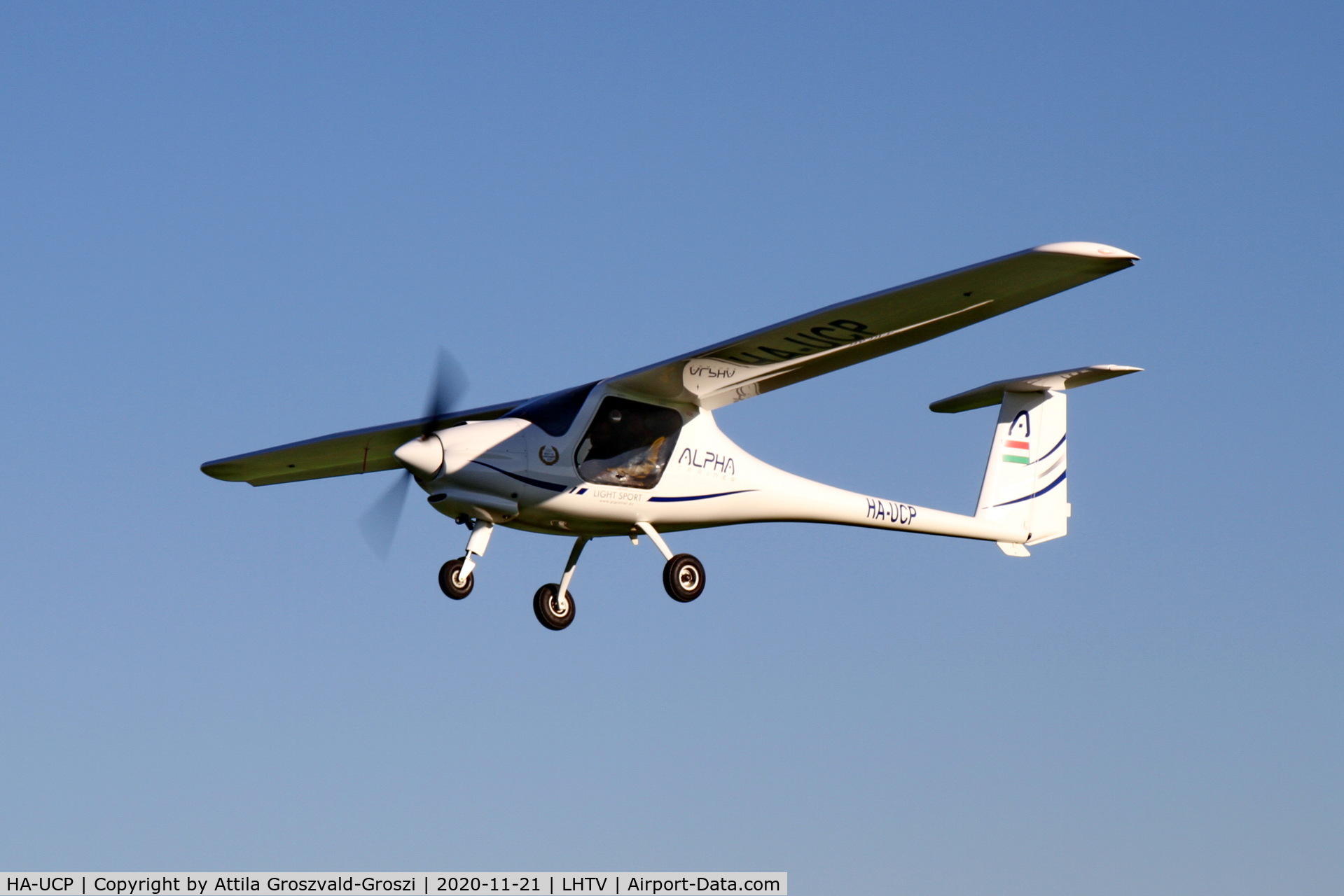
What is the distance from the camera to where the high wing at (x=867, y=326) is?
38.9ft

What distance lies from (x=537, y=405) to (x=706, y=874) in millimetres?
4451

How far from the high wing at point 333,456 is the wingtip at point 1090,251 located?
613 centimetres

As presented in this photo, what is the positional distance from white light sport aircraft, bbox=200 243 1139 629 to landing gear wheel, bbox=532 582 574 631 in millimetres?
15

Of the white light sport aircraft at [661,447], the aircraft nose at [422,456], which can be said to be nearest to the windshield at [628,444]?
the white light sport aircraft at [661,447]

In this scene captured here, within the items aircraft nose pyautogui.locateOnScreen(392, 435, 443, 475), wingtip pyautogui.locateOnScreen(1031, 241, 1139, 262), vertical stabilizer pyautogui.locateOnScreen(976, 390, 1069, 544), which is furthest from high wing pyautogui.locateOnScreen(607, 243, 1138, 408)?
vertical stabilizer pyautogui.locateOnScreen(976, 390, 1069, 544)

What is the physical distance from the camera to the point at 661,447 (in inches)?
572

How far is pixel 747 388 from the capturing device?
583 inches

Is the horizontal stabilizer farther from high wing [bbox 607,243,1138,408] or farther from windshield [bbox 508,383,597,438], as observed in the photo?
windshield [bbox 508,383,597,438]

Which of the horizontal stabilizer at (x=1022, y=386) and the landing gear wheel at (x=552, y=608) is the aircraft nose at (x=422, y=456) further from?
the horizontal stabilizer at (x=1022, y=386)

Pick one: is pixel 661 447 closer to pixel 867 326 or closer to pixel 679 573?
pixel 679 573

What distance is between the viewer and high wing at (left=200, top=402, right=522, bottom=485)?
51.3 ft

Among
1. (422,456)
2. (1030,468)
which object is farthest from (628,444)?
(1030,468)

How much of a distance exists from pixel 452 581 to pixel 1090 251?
632cm

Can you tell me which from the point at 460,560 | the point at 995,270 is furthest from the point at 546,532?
the point at 995,270
